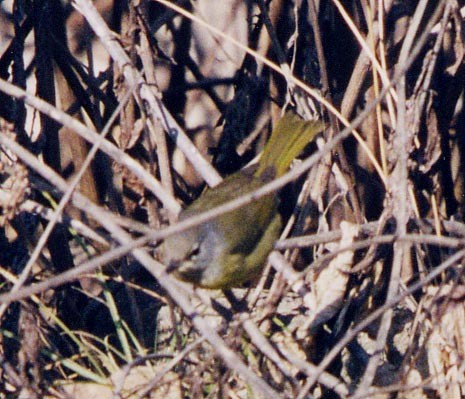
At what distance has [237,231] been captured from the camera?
116 inches

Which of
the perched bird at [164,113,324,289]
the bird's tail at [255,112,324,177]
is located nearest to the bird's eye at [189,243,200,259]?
the perched bird at [164,113,324,289]

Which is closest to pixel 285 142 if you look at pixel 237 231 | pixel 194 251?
pixel 237 231

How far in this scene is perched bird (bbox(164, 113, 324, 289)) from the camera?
105 inches

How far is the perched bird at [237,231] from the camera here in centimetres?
267

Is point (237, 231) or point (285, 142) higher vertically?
point (285, 142)

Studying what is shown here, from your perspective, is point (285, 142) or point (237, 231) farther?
point (285, 142)

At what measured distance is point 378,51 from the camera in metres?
3.13

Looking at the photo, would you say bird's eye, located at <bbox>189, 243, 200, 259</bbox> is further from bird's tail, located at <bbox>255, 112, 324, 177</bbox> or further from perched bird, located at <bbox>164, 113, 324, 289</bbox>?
bird's tail, located at <bbox>255, 112, 324, 177</bbox>

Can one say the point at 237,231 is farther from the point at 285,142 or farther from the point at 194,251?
the point at 285,142

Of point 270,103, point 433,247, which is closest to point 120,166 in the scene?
point 270,103

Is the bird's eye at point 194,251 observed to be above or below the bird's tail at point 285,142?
below

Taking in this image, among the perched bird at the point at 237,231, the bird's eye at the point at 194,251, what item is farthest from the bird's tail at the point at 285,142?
the bird's eye at the point at 194,251

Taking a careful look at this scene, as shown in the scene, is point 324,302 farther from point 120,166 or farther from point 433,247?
point 433,247

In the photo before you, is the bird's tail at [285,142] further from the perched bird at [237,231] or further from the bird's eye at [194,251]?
the bird's eye at [194,251]
